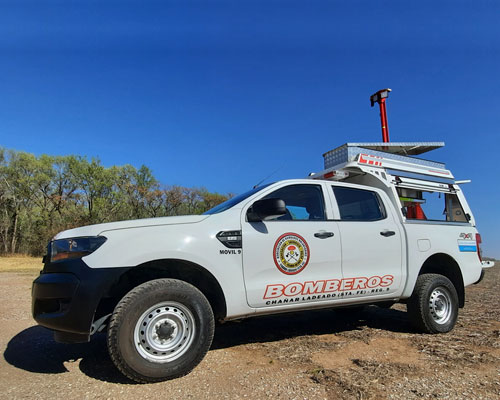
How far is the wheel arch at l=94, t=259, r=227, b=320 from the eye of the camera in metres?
3.38

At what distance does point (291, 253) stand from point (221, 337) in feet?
5.81

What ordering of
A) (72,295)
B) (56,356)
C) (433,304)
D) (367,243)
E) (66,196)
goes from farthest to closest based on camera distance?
(66,196) < (433,304) < (367,243) < (56,356) < (72,295)

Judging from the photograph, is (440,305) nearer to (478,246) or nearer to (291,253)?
(478,246)

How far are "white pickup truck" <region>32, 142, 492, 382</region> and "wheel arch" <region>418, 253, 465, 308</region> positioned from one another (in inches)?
0.7

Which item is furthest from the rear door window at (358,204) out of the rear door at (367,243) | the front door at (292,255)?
the front door at (292,255)

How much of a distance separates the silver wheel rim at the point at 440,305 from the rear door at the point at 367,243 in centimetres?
67

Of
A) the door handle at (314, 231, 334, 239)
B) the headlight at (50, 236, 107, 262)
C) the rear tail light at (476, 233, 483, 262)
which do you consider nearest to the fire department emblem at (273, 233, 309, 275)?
the door handle at (314, 231, 334, 239)

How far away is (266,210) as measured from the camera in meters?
3.63

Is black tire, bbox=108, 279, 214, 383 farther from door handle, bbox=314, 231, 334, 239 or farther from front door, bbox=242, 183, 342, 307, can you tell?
door handle, bbox=314, 231, 334, 239

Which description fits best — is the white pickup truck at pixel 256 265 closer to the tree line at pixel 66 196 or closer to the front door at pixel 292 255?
the front door at pixel 292 255

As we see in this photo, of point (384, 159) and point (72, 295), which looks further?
point (384, 159)

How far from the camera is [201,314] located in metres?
3.29

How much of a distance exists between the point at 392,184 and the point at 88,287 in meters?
4.12

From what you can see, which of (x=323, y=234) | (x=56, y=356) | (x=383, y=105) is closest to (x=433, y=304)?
(x=323, y=234)
